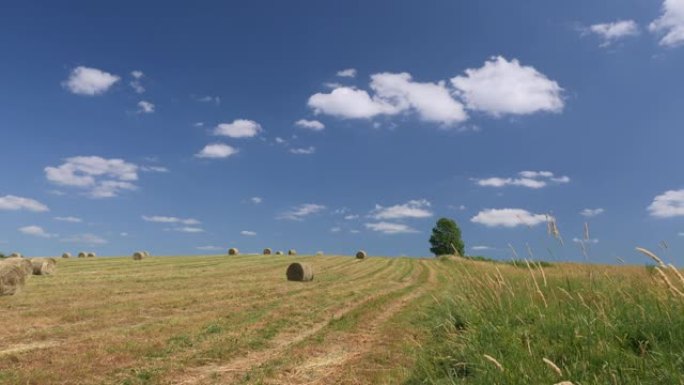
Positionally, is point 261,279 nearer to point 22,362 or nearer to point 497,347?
point 22,362

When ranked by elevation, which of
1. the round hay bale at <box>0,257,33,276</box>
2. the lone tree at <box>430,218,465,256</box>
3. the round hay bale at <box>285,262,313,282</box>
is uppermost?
the lone tree at <box>430,218,465,256</box>

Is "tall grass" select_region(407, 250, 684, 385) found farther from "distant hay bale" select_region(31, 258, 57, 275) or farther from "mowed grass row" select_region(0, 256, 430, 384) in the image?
"distant hay bale" select_region(31, 258, 57, 275)

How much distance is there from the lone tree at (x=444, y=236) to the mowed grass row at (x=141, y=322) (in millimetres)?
57219

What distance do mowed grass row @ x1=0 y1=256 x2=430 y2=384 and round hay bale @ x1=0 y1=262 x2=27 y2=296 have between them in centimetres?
71

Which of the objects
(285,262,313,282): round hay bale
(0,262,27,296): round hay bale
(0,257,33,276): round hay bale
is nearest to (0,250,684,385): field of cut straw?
(0,262,27,296): round hay bale

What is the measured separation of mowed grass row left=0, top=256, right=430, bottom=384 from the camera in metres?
9.77

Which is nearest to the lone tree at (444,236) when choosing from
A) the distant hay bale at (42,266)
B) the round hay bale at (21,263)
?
the distant hay bale at (42,266)

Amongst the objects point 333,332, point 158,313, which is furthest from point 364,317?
point 158,313

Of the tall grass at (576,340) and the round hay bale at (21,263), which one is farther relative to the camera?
the round hay bale at (21,263)

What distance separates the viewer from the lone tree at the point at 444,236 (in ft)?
263

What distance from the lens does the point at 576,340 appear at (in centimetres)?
613

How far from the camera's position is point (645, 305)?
680cm

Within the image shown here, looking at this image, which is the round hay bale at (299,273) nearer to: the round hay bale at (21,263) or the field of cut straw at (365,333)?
the field of cut straw at (365,333)

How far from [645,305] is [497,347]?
2053 mm
